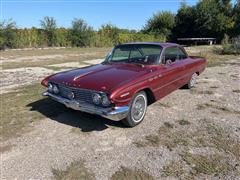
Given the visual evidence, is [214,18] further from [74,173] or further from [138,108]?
[74,173]

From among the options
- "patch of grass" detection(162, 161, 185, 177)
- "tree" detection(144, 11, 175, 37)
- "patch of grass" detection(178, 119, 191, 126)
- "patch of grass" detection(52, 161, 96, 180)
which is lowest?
"patch of grass" detection(52, 161, 96, 180)

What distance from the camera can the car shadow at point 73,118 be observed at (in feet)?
14.3

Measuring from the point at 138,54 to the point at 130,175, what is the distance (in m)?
2.91

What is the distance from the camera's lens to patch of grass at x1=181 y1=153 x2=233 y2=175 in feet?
9.73

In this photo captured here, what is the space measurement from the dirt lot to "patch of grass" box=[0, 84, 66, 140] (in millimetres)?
18

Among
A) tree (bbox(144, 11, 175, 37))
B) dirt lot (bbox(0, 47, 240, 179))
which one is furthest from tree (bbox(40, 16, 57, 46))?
dirt lot (bbox(0, 47, 240, 179))

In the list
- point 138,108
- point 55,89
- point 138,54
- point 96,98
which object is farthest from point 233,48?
point 96,98

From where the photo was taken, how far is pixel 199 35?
113 ft

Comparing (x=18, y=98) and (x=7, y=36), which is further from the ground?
(x=7, y=36)

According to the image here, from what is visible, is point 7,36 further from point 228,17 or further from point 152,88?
point 228,17

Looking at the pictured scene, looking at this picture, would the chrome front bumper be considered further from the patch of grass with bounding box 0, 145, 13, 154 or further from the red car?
the patch of grass with bounding box 0, 145, 13, 154

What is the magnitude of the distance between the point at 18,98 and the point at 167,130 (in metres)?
4.07

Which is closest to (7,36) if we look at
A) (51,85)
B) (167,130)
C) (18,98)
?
(18,98)

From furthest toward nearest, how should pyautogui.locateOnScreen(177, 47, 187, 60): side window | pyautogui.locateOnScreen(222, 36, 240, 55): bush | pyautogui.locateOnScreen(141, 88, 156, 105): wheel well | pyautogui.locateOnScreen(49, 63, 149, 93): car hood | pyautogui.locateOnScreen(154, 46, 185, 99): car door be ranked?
pyautogui.locateOnScreen(222, 36, 240, 55): bush
pyautogui.locateOnScreen(177, 47, 187, 60): side window
pyautogui.locateOnScreen(154, 46, 185, 99): car door
pyautogui.locateOnScreen(141, 88, 156, 105): wheel well
pyautogui.locateOnScreen(49, 63, 149, 93): car hood
